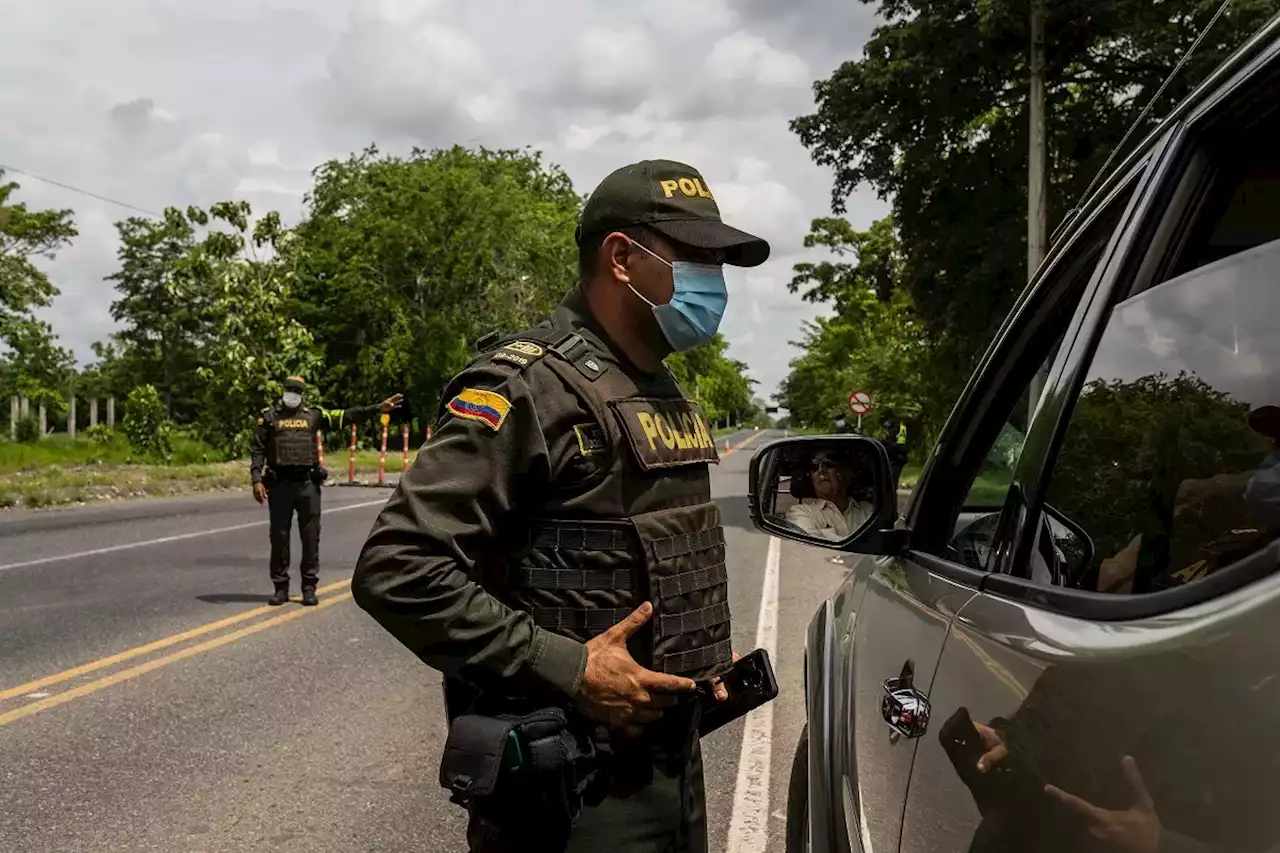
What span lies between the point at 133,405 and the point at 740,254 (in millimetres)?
32776

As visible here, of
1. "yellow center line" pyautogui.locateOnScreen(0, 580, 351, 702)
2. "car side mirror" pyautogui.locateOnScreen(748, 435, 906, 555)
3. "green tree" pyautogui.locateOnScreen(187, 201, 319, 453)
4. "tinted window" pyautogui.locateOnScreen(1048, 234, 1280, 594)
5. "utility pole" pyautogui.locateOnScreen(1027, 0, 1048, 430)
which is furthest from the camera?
"green tree" pyautogui.locateOnScreen(187, 201, 319, 453)

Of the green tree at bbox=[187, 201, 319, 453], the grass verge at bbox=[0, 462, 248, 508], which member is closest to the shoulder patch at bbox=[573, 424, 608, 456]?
the grass verge at bbox=[0, 462, 248, 508]

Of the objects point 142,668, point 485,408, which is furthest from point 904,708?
point 142,668

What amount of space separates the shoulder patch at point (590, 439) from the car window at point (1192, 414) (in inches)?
33.5

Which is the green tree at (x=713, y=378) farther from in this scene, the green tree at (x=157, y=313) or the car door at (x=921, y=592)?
the green tree at (x=157, y=313)

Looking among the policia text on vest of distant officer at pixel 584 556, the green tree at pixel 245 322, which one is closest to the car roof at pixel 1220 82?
the policia text on vest of distant officer at pixel 584 556

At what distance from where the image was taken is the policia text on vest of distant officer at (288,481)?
347 inches

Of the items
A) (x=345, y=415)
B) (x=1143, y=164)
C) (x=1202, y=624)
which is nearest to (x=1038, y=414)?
A: (x=1143, y=164)

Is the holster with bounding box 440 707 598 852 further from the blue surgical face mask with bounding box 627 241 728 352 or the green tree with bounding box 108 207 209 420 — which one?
the green tree with bounding box 108 207 209 420

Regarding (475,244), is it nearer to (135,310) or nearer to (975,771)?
(135,310)

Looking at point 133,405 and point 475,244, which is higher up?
point 475,244

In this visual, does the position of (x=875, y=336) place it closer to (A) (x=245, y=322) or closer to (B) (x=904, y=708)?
(A) (x=245, y=322)

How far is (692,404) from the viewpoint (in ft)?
7.87

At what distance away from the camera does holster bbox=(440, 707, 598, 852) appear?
1928 millimetres
